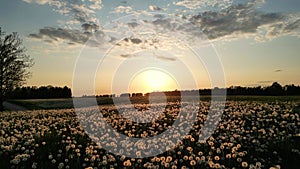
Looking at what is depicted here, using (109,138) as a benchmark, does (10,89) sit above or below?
above

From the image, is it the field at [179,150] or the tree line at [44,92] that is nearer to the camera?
the field at [179,150]

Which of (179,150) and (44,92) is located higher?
(44,92)

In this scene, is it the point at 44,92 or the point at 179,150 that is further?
the point at 44,92

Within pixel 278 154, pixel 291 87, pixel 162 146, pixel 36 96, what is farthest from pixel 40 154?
pixel 36 96

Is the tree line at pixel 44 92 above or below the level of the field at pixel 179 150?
above

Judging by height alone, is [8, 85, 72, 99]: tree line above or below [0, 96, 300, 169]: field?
above

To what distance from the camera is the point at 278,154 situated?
455 inches

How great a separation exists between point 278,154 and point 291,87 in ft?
208

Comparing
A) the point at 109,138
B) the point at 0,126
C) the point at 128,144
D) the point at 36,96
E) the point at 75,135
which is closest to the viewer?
the point at 128,144

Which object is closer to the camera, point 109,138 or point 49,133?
point 109,138

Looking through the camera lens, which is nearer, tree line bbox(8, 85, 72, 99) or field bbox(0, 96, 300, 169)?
field bbox(0, 96, 300, 169)

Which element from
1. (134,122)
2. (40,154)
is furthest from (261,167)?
(134,122)

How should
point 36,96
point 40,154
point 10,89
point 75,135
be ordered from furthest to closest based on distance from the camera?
point 36,96
point 10,89
point 75,135
point 40,154

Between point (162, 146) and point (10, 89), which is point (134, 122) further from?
point (10, 89)
